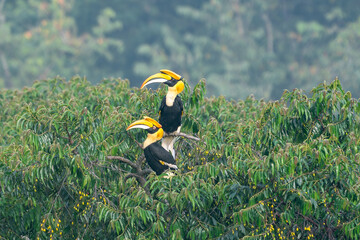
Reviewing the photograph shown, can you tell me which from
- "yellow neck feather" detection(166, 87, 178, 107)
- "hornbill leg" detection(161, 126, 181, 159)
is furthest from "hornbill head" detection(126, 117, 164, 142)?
"yellow neck feather" detection(166, 87, 178, 107)

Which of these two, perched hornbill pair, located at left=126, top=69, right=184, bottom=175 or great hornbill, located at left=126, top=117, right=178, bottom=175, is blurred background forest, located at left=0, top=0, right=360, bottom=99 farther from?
great hornbill, located at left=126, top=117, right=178, bottom=175

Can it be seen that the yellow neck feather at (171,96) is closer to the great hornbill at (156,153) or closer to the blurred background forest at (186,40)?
the great hornbill at (156,153)

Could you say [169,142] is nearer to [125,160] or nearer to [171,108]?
[171,108]

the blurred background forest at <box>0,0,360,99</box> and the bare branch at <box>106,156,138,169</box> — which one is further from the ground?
the blurred background forest at <box>0,0,360,99</box>

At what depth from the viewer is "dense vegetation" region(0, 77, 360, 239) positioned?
7.24 metres

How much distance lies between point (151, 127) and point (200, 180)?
0.98 m

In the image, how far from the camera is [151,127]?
26.8ft

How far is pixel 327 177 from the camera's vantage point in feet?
24.0

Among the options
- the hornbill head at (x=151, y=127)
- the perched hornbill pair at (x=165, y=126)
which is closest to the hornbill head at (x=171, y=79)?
the perched hornbill pair at (x=165, y=126)

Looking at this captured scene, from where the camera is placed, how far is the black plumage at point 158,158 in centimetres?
822

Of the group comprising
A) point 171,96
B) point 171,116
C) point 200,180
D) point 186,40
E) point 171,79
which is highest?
point 186,40

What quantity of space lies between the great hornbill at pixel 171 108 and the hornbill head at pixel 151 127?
0.40 m

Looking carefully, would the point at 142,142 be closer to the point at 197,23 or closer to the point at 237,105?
the point at 237,105

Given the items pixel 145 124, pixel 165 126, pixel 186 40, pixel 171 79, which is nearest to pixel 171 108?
pixel 165 126
